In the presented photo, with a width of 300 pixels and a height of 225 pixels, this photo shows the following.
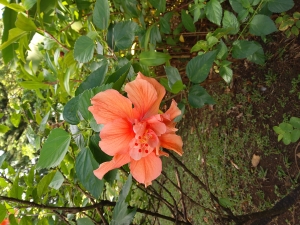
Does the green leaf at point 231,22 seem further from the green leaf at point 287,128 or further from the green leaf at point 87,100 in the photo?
the green leaf at point 87,100

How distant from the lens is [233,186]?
249cm

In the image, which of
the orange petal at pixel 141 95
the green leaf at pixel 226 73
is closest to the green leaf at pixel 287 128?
the green leaf at pixel 226 73

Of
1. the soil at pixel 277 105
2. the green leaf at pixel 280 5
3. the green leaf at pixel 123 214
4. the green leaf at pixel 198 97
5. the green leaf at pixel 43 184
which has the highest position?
the green leaf at pixel 280 5

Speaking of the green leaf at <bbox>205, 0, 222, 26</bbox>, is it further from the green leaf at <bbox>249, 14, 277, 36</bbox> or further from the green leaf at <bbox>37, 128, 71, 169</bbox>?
the green leaf at <bbox>37, 128, 71, 169</bbox>

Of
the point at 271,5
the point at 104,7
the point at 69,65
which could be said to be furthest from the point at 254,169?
the point at 104,7

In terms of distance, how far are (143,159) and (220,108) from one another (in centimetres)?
190

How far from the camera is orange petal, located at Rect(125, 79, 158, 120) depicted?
87 centimetres

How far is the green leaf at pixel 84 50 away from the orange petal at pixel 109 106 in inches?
17.0

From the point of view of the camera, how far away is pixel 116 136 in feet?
2.87

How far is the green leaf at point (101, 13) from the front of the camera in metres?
1.18

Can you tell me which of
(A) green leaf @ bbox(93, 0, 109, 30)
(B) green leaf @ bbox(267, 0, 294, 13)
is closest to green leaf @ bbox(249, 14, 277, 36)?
(B) green leaf @ bbox(267, 0, 294, 13)

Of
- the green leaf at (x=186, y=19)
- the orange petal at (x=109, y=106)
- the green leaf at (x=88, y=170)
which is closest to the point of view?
the orange petal at (x=109, y=106)

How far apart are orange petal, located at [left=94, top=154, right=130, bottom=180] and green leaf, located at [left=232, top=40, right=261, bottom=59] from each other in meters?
A: 0.79

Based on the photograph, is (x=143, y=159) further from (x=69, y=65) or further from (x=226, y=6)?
(x=226, y=6)
